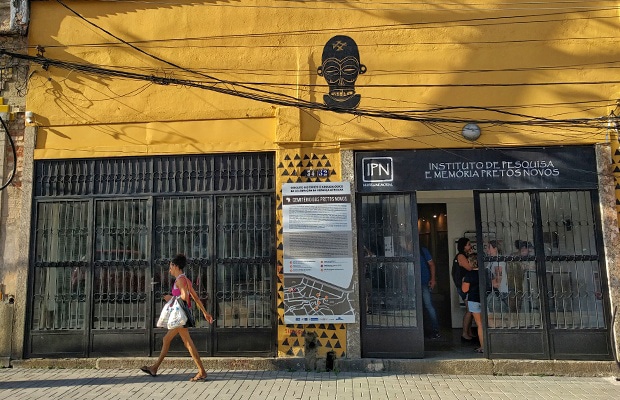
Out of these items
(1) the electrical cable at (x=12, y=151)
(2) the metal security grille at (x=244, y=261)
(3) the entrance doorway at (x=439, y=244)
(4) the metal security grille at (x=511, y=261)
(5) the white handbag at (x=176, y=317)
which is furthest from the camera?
(3) the entrance doorway at (x=439, y=244)

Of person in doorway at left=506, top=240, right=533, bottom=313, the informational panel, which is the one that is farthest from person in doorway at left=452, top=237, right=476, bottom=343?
the informational panel

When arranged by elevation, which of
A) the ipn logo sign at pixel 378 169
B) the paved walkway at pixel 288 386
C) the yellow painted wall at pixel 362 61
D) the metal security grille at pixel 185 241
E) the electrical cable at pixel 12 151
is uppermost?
the yellow painted wall at pixel 362 61

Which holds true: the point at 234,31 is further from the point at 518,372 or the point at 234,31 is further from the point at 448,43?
the point at 518,372

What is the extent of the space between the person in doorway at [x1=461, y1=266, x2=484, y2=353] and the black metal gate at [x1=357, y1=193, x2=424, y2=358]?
1.07 m

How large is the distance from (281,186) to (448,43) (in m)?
3.34

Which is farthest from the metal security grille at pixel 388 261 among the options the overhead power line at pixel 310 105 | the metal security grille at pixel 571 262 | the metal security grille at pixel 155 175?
the metal security grille at pixel 571 262

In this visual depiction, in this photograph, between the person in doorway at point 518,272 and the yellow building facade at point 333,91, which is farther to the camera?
the yellow building facade at point 333,91

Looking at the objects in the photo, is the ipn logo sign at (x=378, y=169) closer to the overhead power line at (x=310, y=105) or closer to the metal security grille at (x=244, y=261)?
the overhead power line at (x=310, y=105)

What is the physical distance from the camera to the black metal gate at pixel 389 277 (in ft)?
23.3

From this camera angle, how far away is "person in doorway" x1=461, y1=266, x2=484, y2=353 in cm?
755

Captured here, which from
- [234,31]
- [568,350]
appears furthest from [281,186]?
[568,350]

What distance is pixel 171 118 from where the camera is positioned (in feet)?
25.4

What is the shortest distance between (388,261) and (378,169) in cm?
136

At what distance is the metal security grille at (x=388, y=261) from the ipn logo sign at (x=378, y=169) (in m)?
0.27
